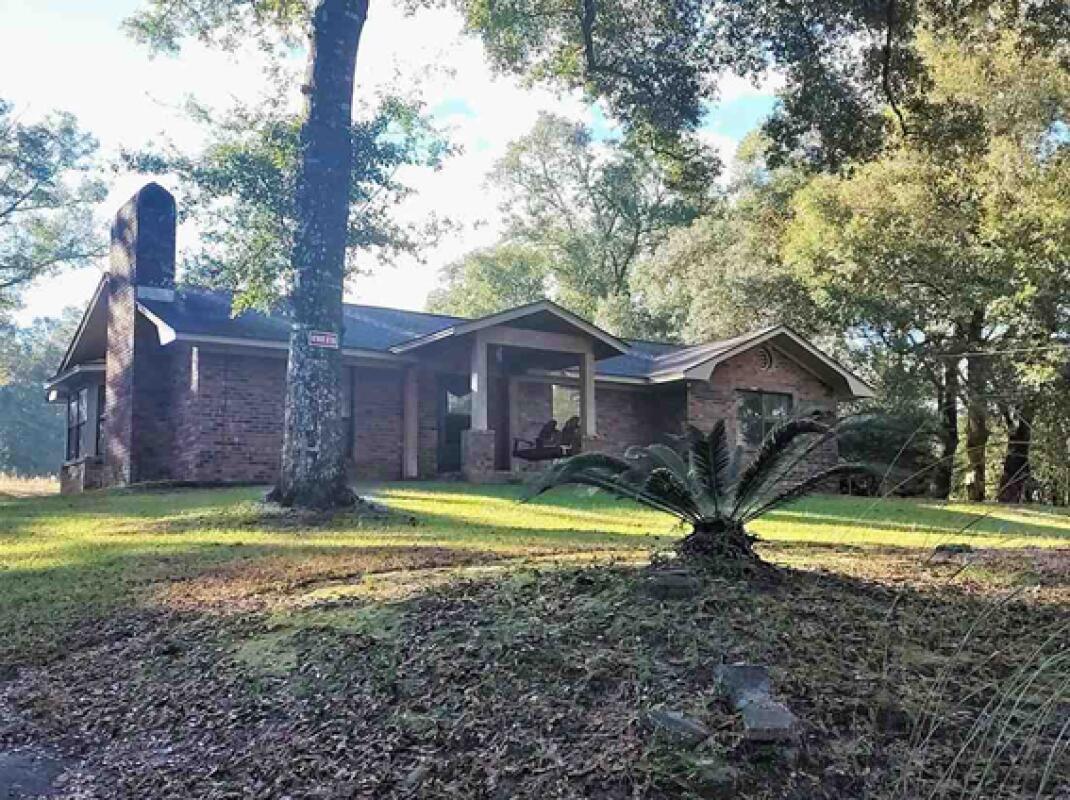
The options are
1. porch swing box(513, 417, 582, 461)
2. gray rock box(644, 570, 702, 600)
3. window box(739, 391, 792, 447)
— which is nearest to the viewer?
gray rock box(644, 570, 702, 600)

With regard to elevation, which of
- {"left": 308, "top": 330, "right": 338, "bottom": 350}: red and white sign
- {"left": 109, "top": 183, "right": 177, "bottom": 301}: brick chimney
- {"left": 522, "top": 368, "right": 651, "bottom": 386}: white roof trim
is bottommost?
{"left": 308, "top": 330, "right": 338, "bottom": 350}: red and white sign

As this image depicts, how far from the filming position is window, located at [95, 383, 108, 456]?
19.4 meters

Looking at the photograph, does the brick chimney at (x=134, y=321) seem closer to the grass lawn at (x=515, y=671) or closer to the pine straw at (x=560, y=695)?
the grass lawn at (x=515, y=671)

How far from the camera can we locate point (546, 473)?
538cm

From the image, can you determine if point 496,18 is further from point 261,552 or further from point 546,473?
point 546,473

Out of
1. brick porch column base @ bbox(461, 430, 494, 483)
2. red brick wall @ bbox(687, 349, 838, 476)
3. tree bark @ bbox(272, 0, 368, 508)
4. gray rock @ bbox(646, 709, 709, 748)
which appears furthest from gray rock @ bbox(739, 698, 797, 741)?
red brick wall @ bbox(687, 349, 838, 476)

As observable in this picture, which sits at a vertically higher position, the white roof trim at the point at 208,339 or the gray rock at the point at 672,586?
the white roof trim at the point at 208,339

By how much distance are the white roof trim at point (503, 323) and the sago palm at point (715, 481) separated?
1166 centimetres

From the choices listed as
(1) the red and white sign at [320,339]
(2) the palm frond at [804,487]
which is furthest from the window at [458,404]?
(2) the palm frond at [804,487]

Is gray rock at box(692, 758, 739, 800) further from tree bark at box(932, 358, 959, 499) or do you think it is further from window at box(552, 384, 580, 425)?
window at box(552, 384, 580, 425)

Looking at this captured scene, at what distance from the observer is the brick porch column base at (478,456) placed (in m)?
16.8

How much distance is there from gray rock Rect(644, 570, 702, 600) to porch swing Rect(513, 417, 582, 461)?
1342 centimetres

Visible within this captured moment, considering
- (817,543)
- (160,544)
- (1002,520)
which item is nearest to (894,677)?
(817,543)

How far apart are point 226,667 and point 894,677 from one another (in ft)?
9.53
